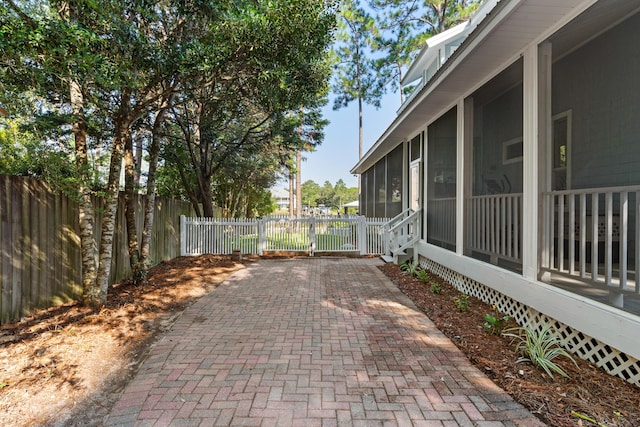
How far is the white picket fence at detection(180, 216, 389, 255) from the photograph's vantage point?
9.77m

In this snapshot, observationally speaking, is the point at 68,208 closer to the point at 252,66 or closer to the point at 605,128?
the point at 252,66

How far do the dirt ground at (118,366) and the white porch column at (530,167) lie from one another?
1019 millimetres

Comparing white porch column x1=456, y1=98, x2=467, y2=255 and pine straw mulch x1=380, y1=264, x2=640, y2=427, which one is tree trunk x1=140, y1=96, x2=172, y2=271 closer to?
white porch column x1=456, y1=98, x2=467, y2=255

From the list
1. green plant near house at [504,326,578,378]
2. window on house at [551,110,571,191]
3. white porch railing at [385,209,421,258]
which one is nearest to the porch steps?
white porch railing at [385,209,421,258]

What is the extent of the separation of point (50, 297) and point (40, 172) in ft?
5.84

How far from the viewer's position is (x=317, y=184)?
9988cm

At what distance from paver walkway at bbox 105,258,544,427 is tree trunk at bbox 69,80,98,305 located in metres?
1.41

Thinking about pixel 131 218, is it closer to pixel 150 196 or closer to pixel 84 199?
pixel 150 196

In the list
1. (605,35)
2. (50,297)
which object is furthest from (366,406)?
(605,35)

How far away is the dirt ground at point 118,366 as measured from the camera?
7.56 feet

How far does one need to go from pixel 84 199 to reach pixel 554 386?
18.5ft

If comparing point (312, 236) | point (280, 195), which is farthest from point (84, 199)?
point (280, 195)

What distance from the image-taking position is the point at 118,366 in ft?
10.0

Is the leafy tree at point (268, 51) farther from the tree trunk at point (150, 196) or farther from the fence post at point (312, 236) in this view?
the fence post at point (312, 236)
